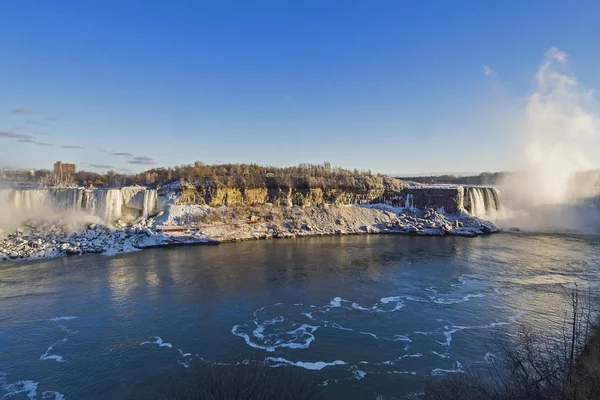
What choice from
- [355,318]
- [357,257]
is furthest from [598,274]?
[355,318]

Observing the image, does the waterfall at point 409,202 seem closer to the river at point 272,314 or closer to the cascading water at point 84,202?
the river at point 272,314

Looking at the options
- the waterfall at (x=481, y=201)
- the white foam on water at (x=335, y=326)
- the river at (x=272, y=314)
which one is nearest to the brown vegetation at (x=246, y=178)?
the waterfall at (x=481, y=201)

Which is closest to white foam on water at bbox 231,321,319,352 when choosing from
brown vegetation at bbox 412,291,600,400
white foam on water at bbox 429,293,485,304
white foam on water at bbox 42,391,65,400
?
brown vegetation at bbox 412,291,600,400

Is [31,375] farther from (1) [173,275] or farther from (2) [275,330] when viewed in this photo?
(1) [173,275]

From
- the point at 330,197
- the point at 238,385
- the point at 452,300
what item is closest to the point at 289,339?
the point at 238,385

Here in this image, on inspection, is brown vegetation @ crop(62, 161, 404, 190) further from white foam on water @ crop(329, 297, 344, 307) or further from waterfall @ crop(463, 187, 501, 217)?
white foam on water @ crop(329, 297, 344, 307)

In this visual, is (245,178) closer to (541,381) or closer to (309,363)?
(309,363)
